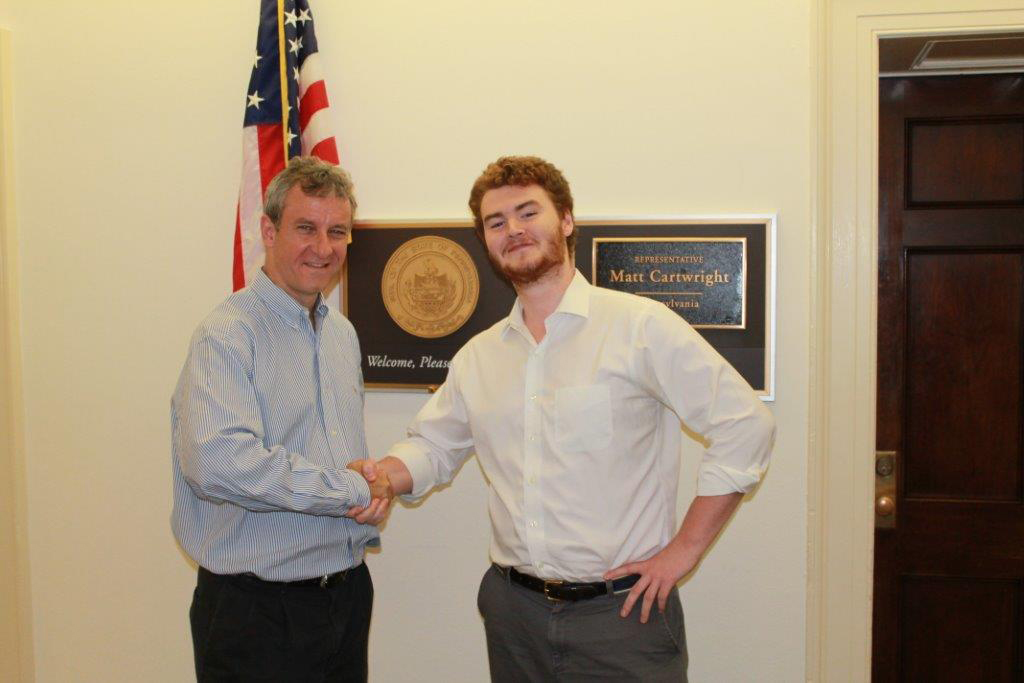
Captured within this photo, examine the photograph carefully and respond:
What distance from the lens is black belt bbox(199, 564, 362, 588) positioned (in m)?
1.82

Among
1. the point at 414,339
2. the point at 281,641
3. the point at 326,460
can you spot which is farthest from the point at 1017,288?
the point at 281,641

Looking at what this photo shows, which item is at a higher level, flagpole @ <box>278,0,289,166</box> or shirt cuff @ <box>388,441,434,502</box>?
flagpole @ <box>278,0,289,166</box>

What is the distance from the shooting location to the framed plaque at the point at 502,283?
7.34 ft

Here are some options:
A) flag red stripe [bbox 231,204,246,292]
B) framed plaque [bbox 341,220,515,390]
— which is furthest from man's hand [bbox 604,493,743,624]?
flag red stripe [bbox 231,204,246,292]

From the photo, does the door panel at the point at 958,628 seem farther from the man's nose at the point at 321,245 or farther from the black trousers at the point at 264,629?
the man's nose at the point at 321,245

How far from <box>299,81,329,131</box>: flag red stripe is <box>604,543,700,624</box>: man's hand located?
5.02 ft

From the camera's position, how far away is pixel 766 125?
224 centimetres

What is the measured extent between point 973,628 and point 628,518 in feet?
5.06

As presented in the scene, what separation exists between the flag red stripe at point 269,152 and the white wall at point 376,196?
18 cm

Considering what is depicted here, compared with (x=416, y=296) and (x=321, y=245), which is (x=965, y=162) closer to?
(x=416, y=296)

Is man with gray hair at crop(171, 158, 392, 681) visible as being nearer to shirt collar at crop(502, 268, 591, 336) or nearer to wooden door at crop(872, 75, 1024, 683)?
shirt collar at crop(502, 268, 591, 336)

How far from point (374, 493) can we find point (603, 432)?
1.81ft

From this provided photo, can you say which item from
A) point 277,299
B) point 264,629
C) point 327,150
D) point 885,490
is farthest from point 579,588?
point 327,150

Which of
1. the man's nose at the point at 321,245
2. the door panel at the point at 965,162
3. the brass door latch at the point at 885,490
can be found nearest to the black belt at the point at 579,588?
the man's nose at the point at 321,245
